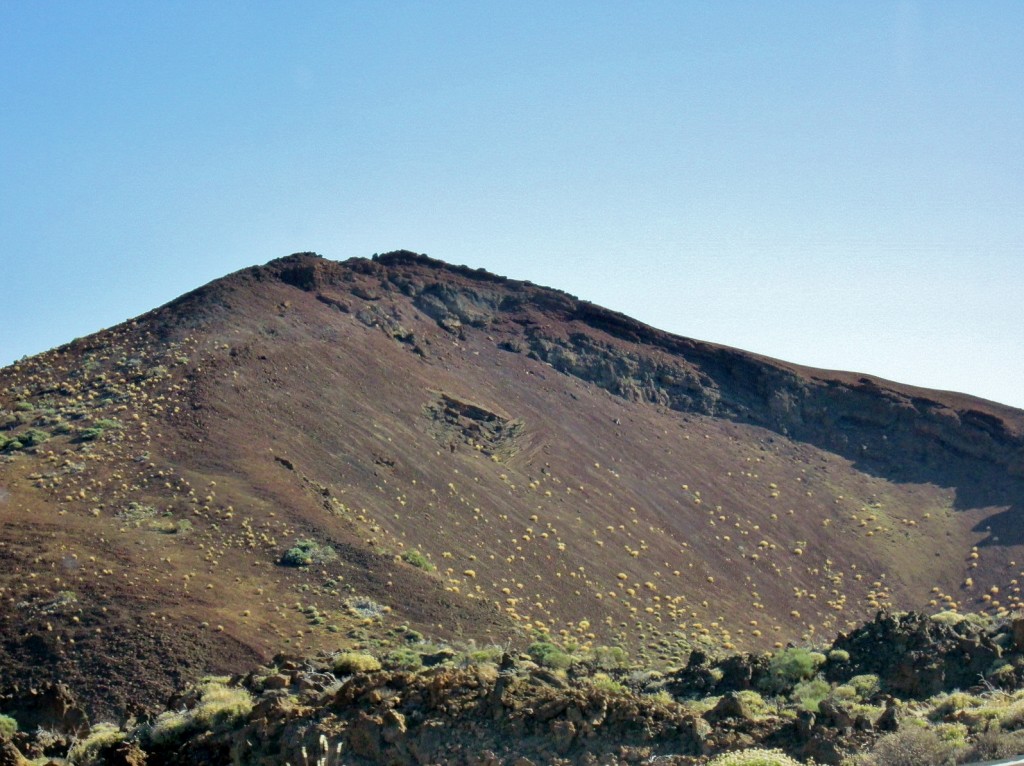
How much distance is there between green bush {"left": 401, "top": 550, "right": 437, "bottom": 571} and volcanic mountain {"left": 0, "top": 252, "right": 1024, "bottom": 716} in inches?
9.8

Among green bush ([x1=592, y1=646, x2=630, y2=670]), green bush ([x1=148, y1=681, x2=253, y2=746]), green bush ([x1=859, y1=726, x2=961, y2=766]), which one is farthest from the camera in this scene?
green bush ([x1=592, y1=646, x2=630, y2=670])

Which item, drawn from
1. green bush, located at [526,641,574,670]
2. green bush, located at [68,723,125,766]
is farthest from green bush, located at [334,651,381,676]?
green bush, located at [526,641,574,670]

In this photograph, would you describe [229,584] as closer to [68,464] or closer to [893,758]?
[68,464]

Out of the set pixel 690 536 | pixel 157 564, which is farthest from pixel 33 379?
pixel 690 536

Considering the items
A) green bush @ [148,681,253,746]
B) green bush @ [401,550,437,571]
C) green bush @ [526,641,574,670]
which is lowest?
green bush @ [526,641,574,670]

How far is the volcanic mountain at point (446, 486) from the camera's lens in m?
29.2

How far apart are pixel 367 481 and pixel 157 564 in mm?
11168

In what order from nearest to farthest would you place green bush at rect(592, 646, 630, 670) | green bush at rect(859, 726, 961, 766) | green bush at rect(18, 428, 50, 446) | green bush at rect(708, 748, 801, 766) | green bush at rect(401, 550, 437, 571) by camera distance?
green bush at rect(708, 748, 801, 766), green bush at rect(859, 726, 961, 766), green bush at rect(592, 646, 630, 670), green bush at rect(401, 550, 437, 571), green bush at rect(18, 428, 50, 446)

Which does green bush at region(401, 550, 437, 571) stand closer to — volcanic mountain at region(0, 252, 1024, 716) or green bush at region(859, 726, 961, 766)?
volcanic mountain at region(0, 252, 1024, 716)

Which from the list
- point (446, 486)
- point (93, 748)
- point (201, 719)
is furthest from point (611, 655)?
point (93, 748)

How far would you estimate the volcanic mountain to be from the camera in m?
29.2

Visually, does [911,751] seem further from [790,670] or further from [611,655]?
[611,655]

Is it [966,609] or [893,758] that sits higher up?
[893,758]

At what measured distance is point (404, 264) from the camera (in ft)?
216
